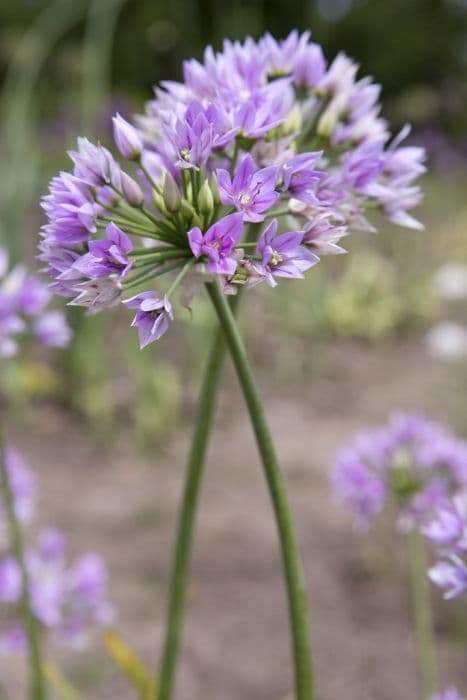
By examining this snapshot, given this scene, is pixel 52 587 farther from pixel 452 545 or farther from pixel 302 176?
pixel 302 176

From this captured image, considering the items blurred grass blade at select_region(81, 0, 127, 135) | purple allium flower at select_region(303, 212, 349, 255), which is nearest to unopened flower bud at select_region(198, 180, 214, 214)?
purple allium flower at select_region(303, 212, 349, 255)

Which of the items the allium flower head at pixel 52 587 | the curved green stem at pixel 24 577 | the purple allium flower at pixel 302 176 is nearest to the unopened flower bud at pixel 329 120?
the purple allium flower at pixel 302 176

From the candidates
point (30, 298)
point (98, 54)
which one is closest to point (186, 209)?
point (30, 298)

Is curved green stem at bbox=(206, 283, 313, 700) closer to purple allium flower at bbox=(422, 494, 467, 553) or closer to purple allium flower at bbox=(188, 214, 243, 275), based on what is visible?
purple allium flower at bbox=(188, 214, 243, 275)

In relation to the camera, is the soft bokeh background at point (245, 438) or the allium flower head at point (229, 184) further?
the soft bokeh background at point (245, 438)

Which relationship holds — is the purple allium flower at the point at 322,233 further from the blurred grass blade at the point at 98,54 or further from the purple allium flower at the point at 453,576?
the blurred grass blade at the point at 98,54

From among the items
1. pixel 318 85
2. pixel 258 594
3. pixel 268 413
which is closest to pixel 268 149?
pixel 318 85

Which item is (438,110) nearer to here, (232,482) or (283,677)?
(232,482)

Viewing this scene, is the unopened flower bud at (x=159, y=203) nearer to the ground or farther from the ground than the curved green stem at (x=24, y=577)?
farther from the ground
